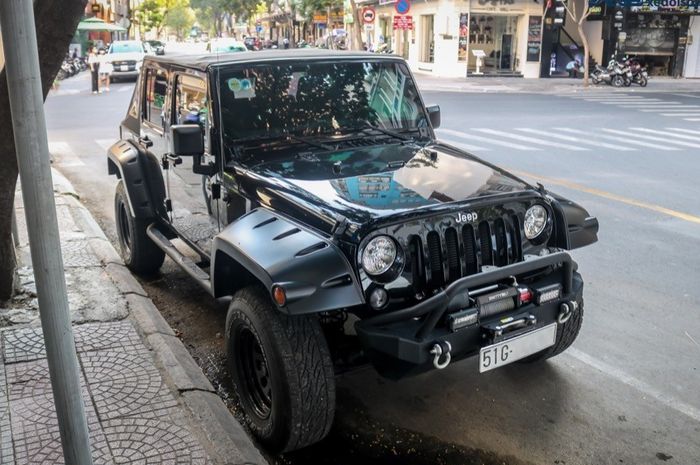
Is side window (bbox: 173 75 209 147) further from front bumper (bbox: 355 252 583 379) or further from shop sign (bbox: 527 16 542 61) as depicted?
shop sign (bbox: 527 16 542 61)

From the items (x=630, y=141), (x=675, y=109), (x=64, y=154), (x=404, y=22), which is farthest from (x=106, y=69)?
(x=630, y=141)

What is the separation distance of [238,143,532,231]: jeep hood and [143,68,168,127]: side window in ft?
5.80

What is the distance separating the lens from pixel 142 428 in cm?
342

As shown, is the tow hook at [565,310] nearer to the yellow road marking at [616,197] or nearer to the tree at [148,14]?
the yellow road marking at [616,197]

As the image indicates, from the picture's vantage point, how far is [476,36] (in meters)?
34.1

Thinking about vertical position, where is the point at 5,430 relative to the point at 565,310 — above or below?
below

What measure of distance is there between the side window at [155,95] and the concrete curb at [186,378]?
1.30 m

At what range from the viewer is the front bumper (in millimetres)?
3123

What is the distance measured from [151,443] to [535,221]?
2298 mm

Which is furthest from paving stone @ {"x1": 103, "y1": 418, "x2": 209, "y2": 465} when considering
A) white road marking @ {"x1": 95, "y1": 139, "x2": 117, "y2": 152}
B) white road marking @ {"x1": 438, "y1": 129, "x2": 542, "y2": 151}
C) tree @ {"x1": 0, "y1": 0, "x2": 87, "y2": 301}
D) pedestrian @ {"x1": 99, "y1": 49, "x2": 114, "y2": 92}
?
pedestrian @ {"x1": 99, "y1": 49, "x2": 114, "y2": 92}

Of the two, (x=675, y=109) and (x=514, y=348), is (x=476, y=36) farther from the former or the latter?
(x=514, y=348)

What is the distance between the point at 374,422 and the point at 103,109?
1790 cm

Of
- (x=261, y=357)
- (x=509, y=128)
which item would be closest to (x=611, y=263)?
(x=261, y=357)

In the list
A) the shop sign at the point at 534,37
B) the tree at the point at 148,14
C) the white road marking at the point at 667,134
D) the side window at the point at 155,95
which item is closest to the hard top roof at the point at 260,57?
the side window at the point at 155,95
